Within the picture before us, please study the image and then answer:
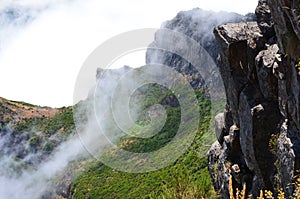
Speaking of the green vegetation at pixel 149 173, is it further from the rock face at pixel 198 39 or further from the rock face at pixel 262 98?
the rock face at pixel 262 98

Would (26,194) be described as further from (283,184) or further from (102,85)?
(283,184)

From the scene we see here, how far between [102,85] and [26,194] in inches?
3122

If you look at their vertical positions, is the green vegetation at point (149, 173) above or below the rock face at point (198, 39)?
below

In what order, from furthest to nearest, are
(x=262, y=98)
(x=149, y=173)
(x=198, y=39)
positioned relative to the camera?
(x=198, y=39) < (x=149, y=173) < (x=262, y=98)

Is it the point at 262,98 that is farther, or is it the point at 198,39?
the point at 198,39

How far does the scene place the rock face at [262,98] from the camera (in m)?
15.9

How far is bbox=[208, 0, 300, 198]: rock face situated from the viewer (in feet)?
52.2

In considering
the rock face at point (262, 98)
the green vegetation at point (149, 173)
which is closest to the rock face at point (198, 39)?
the green vegetation at point (149, 173)

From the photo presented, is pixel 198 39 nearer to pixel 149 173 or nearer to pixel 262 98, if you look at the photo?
pixel 149 173

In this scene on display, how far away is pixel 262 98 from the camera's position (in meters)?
20.2

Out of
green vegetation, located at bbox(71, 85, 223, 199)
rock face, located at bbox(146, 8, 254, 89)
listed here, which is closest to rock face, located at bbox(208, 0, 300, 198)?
green vegetation, located at bbox(71, 85, 223, 199)

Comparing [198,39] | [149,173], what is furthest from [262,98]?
[198,39]

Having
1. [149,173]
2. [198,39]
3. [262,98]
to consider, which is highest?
[198,39]

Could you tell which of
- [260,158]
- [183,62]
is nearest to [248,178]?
[260,158]
